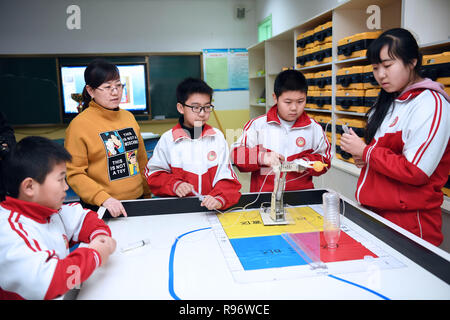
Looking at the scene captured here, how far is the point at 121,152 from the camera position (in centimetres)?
171

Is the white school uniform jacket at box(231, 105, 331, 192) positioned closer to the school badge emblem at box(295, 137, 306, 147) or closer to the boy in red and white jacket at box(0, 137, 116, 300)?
the school badge emblem at box(295, 137, 306, 147)

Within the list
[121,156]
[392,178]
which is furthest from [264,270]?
[121,156]

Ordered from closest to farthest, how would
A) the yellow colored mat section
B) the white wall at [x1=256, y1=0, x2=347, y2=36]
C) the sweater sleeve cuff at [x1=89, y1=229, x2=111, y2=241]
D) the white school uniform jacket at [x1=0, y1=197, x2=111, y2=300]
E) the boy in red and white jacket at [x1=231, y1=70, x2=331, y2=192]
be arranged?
the white school uniform jacket at [x1=0, y1=197, x2=111, y2=300], the sweater sleeve cuff at [x1=89, y1=229, x2=111, y2=241], the yellow colored mat section, the boy in red and white jacket at [x1=231, y1=70, x2=331, y2=192], the white wall at [x1=256, y1=0, x2=347, y2=36]

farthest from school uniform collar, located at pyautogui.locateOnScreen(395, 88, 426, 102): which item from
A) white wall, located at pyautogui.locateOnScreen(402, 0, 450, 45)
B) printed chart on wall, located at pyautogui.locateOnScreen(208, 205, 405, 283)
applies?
white wall, located at pyautogui.locateOnScreen(402, 0, 450, 45)

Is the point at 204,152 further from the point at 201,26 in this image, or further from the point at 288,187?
the point at 201,26

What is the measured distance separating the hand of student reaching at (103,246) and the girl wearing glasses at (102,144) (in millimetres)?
460

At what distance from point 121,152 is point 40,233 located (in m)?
0.78

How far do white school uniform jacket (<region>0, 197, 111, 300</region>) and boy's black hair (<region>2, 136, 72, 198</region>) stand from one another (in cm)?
6

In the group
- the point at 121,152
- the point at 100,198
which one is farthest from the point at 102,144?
the point at 100,198

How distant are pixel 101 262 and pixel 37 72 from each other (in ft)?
16.4

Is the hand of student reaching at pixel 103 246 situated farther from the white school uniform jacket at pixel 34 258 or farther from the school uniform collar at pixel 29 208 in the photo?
the school uniform collar at pixel 29 208

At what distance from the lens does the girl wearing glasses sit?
154 centimetres

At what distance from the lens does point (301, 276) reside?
0.94m

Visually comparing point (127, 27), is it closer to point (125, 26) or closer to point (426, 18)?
point (125, 26)
